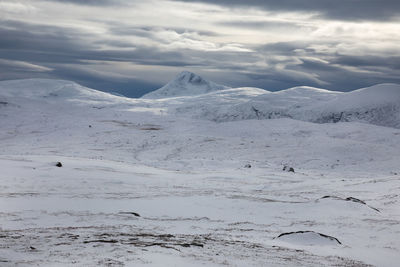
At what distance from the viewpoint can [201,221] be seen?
17.1 m

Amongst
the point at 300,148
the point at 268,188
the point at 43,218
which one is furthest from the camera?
the point at 300,148

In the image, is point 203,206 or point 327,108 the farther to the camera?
point 327,108

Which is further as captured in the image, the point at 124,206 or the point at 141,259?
the point at 124,206

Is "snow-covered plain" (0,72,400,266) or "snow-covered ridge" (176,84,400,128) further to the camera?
"snow-covered ridge" (176,84,400,128)

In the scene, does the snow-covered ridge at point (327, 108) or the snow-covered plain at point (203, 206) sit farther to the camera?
the snow-covered ridge at point (327, 108)

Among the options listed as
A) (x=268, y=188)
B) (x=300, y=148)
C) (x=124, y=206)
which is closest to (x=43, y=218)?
(x=124, y=206)

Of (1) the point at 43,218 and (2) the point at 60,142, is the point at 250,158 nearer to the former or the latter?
(2) the point at 60,142

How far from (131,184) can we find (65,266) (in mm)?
14772

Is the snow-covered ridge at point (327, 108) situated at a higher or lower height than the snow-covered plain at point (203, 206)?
higher

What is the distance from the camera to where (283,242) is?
14.4 meters

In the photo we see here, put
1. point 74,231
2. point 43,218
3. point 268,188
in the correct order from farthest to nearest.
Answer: point 268,188, point 43,218, point 74,231

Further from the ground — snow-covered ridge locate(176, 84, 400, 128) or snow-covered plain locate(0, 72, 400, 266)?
snow-covered ridge locate(176, 84, 400, 128)

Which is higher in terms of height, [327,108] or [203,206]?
[327,108]

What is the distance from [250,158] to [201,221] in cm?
2675
